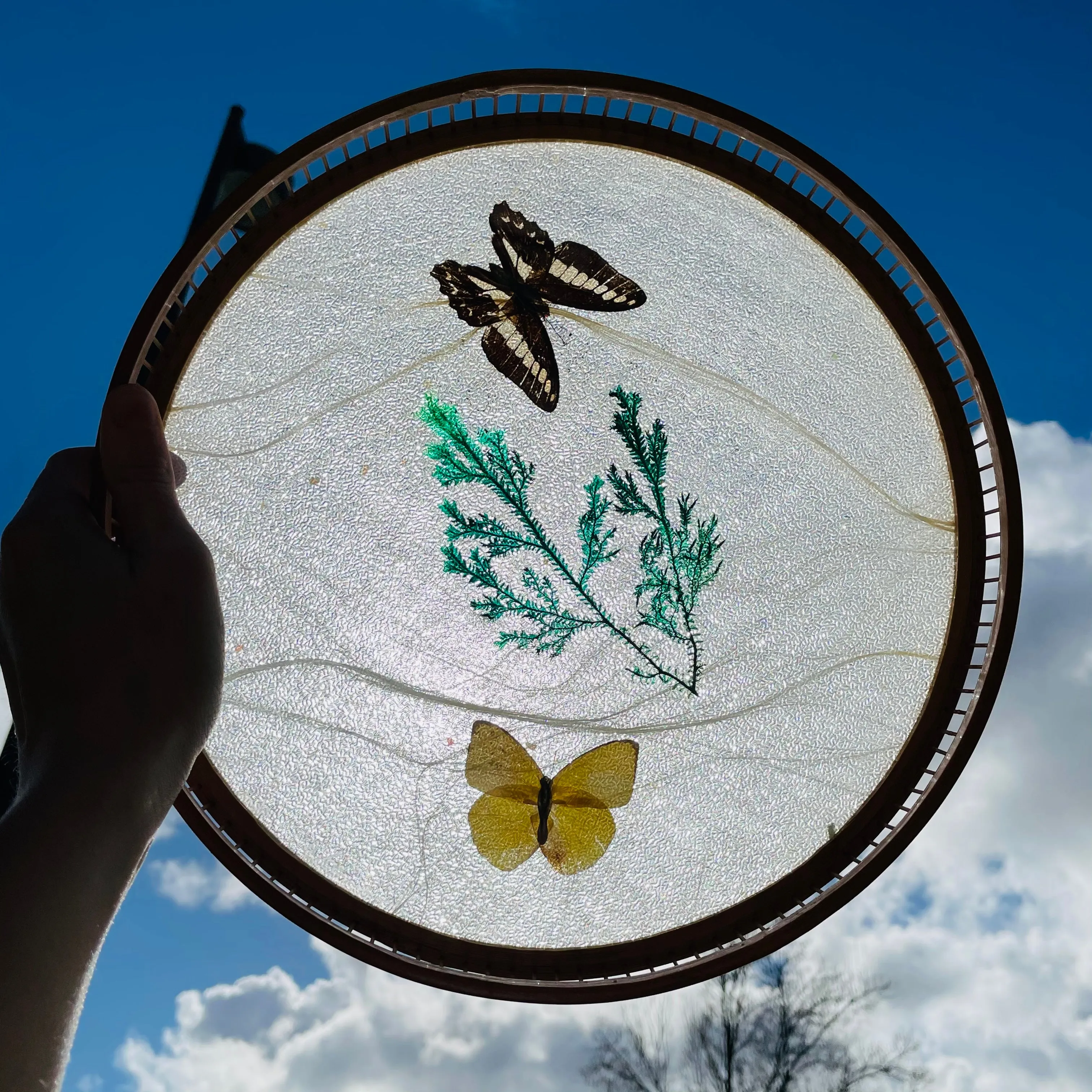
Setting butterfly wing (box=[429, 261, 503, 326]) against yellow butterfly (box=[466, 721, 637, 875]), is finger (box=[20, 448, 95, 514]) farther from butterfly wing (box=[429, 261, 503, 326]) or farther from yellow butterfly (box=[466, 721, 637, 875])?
yellow butterfly (box=[466, 721, 637, 875])

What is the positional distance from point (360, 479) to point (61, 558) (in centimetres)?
50

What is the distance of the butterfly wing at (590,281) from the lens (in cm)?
119

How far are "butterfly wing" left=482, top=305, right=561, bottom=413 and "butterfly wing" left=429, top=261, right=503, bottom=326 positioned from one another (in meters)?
0.01

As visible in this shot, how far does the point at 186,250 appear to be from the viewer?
1.07 meters

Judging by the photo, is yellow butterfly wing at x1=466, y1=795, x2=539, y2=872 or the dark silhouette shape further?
the dark silhouette shape

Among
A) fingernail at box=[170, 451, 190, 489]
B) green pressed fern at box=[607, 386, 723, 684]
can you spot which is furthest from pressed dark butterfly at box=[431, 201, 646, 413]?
fingernail at box=[170, 451, 190, 489]

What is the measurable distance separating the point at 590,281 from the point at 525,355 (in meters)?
0.12

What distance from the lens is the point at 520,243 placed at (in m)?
1.19

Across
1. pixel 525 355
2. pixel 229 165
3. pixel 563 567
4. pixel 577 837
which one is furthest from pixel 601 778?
pixel 229 165

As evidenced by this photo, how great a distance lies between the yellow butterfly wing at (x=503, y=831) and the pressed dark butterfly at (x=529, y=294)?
516 mm

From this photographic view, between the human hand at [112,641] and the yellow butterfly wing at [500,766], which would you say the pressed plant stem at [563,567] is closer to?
the yellow butterfly wing at [500,766]

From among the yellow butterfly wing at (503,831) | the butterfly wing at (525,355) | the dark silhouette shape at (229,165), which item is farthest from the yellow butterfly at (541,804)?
the dark silhouette shape at (229,165)

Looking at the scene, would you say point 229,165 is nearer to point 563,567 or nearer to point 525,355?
point 525,355

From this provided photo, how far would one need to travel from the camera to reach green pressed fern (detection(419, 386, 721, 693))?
1.20 meters
